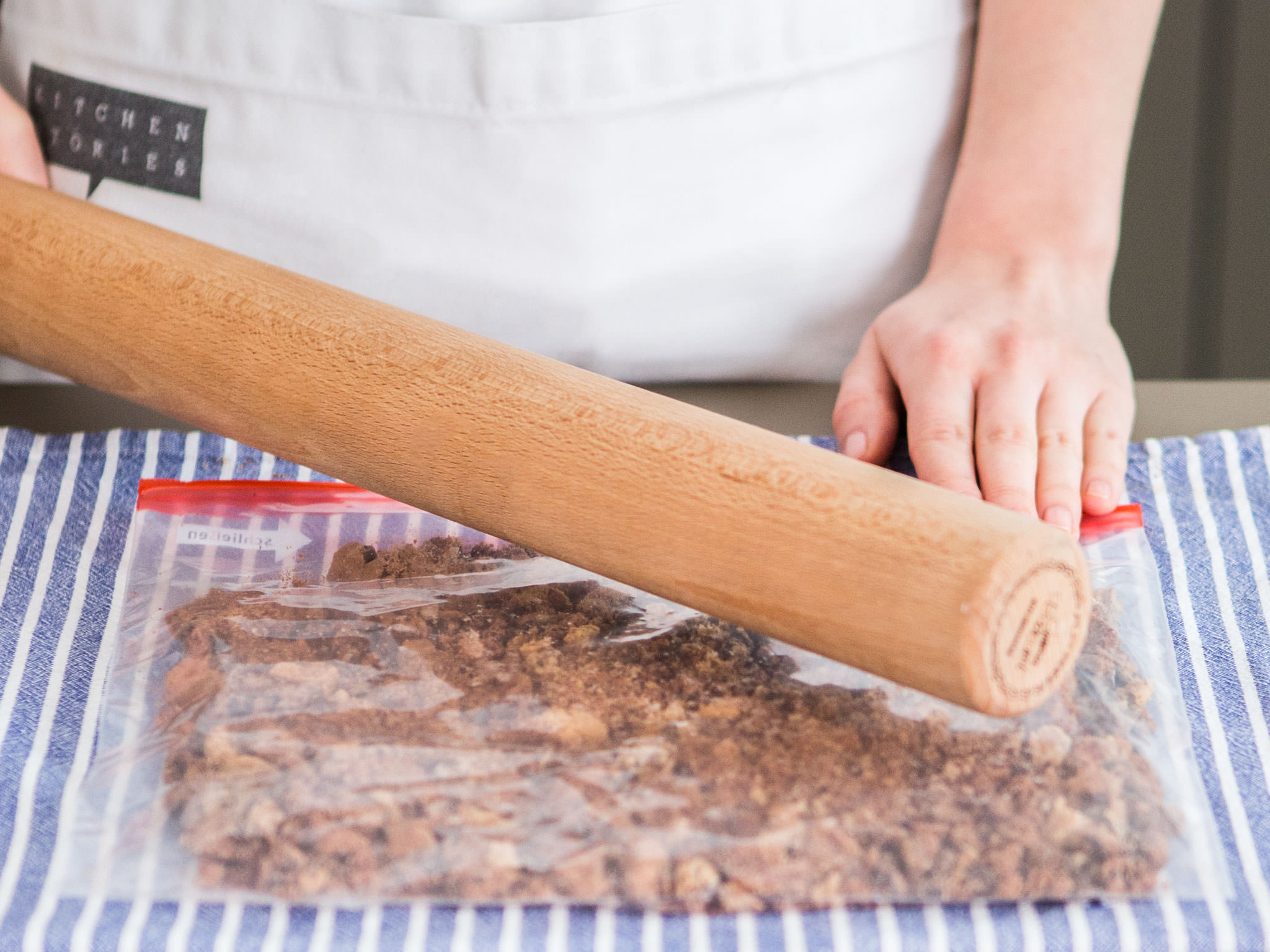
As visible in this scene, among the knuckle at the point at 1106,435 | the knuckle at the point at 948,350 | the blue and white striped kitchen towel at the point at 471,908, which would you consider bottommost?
the blue and white striped kitchen towel at the point at 471,908

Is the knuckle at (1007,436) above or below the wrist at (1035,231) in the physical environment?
below

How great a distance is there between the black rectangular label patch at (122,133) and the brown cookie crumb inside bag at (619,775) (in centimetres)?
38

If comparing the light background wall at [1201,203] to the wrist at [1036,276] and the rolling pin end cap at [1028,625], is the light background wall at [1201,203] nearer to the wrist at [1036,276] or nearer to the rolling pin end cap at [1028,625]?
the wrist at [1036,276]

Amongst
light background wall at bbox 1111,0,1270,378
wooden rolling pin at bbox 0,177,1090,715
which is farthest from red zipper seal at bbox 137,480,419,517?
light background wall at bbox 1111,0,1270,378

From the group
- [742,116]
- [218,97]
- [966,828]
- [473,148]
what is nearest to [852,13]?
[742,116]

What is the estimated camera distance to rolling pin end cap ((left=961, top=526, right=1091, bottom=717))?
1.28 ft

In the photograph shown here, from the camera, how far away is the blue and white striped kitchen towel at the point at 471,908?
402mm

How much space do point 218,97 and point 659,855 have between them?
0.56m

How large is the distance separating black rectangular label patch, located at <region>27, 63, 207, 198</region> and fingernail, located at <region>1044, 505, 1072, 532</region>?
22.1 inches

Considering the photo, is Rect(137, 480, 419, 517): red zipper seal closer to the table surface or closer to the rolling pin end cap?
the table surface

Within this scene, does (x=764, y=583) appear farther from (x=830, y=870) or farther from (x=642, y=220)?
(x=642, y=220)

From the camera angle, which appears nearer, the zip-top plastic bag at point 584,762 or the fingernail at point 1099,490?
the zip-top plastic bag at point 584,762

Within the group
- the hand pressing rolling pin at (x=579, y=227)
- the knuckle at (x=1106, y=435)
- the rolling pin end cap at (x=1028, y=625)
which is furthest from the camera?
the knuckle at (x=1106, y=435)

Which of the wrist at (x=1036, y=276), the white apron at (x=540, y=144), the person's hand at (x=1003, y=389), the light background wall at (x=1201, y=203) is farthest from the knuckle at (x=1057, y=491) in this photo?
the light background wall at (x=1201, y=203)
